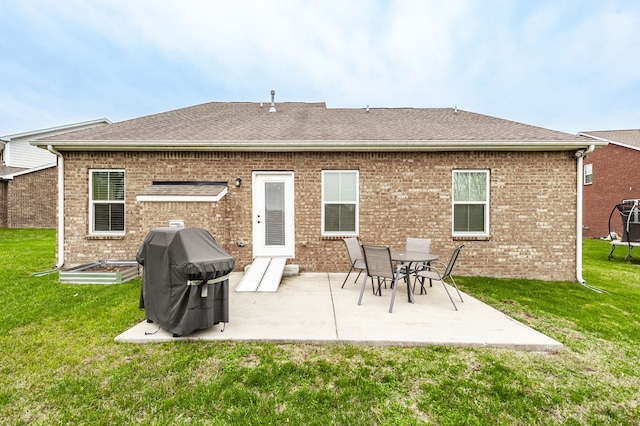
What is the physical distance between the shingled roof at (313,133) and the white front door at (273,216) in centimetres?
84

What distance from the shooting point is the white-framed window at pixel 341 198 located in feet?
23.0

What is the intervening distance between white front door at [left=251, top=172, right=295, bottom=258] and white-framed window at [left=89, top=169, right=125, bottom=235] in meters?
3.37

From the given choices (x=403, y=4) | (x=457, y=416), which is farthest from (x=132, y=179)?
(x=403, y=4)

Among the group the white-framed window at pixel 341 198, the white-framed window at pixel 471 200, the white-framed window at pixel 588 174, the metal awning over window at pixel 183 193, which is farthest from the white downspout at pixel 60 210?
the white-framed window at pixel 588 174

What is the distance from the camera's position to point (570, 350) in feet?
11.0

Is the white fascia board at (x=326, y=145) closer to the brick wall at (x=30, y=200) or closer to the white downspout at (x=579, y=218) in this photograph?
the white downspout at (x=579, y=218)

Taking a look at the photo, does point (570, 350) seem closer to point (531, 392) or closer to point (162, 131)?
point (531, 392)

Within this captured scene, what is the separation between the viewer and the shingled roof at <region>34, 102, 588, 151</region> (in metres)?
6.57

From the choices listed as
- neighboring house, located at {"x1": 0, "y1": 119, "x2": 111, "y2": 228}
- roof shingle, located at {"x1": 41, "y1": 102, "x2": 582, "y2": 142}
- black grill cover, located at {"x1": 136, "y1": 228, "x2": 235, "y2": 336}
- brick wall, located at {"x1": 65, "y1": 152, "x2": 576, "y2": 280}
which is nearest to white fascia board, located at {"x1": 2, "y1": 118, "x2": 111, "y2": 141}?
neighboring house, located at {"x1": 0, "y1": 119, "x2": 111, "y2": 228}

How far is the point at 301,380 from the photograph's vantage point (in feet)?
8.83

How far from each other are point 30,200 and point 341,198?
71.8ft

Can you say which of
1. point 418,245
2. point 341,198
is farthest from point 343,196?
point 418,245

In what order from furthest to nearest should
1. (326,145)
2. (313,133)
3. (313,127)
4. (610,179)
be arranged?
1. (610,179)
2. (313,127)
3. (313,133)
4. (326,145)

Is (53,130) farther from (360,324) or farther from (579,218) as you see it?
(579,218)
